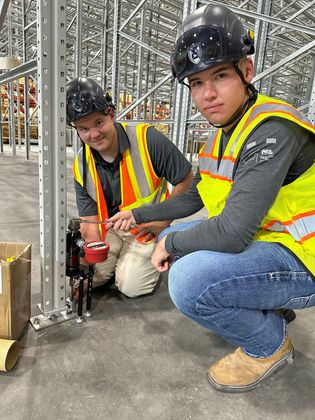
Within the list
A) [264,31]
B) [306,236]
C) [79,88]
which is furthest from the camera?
[264,31]

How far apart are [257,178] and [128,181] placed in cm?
104

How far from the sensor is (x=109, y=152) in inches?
74.2

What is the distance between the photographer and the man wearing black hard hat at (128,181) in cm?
189

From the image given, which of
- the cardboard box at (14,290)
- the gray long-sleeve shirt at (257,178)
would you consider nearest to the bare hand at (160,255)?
the gray long-sleeve shirt at (257,178)

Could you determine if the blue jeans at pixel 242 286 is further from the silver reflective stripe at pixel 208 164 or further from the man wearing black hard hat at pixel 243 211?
the silver reflective stripe at pixel 208 164

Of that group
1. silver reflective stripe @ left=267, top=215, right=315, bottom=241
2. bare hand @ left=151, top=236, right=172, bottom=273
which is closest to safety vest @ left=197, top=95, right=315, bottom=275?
silver reflective stripe @ left=267, top=215, right=315, bottom=241

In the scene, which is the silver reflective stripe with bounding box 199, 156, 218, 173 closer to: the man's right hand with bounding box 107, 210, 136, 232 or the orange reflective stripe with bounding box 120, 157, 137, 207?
the man's right hand with bounding box 107, 210, 136, 232

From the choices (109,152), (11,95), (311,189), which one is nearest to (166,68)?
(11,95)

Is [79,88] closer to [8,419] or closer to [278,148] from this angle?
[278,148]

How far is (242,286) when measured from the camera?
1.15 meters

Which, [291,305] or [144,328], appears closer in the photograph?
[291,305]

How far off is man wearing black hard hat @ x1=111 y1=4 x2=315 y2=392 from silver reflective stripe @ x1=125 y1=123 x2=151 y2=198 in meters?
0.72

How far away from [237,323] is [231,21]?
1124mm

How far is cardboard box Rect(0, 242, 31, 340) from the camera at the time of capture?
1.34 meters
